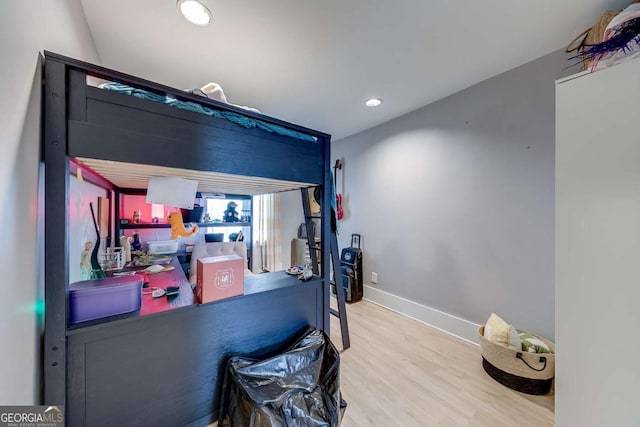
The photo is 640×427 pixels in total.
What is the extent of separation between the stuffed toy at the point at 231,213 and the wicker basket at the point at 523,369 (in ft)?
10.8

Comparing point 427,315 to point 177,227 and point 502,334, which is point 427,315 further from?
point 177,227

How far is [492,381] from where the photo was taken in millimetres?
1572

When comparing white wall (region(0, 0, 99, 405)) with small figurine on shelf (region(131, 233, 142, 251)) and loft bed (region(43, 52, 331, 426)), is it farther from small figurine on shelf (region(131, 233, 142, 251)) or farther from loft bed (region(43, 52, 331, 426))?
small figurine on shelf (region(131, 233, 142, 251))

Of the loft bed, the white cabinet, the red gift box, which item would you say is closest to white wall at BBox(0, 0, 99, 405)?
the loft bed

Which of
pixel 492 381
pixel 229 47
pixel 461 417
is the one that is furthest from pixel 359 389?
pixel 229 47

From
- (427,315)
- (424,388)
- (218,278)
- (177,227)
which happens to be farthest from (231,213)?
(424,388)

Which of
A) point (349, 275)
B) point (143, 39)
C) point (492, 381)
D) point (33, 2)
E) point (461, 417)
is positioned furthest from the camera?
point (349, 275)

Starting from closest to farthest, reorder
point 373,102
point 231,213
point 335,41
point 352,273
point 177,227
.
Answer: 1. point 177,227
2. point 335,41
3. point 373,102
4. point 352,273
5. point 231,213

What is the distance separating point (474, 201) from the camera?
205 centimetres

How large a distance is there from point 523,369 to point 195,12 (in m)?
2.97

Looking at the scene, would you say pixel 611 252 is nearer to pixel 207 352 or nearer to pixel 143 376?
pixel 207 352

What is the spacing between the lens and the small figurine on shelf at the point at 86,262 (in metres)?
1.32

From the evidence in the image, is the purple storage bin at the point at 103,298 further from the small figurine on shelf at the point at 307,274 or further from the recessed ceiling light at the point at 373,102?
the recessed ceiling light at the point at 373,102

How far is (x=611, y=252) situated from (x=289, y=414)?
1.60 meters
